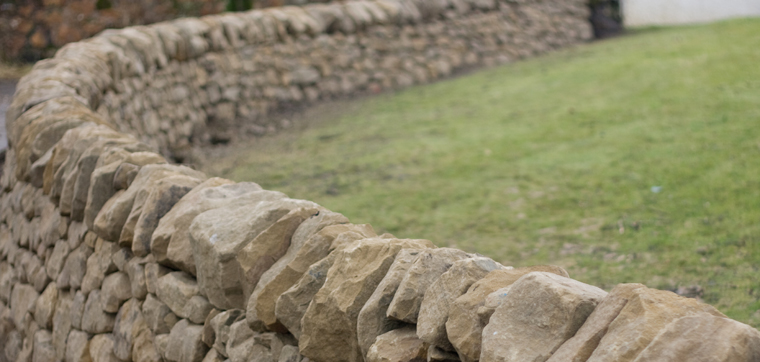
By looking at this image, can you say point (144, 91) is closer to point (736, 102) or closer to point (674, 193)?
point (674, 193)

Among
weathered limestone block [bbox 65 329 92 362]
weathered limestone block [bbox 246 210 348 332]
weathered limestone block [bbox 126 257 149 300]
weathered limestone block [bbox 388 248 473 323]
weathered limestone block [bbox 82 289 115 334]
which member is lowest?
weathered limestone block [bbox 65 329 92 362]

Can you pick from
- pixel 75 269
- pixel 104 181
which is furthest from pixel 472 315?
pixel 75 269

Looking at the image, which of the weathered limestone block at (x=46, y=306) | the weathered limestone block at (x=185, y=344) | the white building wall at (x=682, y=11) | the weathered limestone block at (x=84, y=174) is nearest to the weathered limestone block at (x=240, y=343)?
the weathered limestone block at (x=185, y=344)

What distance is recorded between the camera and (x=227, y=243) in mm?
2506

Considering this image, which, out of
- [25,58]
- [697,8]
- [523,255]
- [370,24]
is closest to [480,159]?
[523,255]

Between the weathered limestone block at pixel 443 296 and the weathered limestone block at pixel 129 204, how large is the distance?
174 centimetres

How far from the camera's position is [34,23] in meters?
12.0

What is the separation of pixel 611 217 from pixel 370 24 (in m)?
6.43

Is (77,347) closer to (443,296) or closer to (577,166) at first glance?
(443,296)

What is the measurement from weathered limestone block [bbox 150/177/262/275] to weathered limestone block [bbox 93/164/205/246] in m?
0.26

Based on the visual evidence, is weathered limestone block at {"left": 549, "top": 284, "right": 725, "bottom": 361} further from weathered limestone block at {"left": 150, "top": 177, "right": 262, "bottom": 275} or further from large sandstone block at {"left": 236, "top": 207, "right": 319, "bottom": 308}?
weathered limestone block at {"left": 150, "top": 177, "right": 262, "bottom": 275}

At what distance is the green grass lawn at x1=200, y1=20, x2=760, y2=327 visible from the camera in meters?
4.20

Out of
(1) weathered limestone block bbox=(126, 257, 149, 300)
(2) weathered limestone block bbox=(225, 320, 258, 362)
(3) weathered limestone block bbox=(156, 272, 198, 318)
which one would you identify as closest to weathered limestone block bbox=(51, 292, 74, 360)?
(1) weathered limestone block bbox=(126, 257, 149, 300)

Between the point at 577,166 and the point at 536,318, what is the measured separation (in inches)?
178
